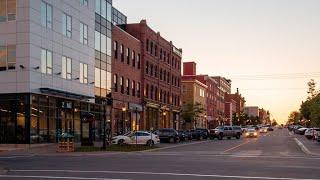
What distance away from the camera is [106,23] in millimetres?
59844

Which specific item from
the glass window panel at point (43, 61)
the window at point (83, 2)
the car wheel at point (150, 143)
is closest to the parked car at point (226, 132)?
the car wheel at point (150, 143)

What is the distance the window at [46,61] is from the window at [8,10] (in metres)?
3.64

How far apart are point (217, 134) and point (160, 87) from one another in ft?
37.6

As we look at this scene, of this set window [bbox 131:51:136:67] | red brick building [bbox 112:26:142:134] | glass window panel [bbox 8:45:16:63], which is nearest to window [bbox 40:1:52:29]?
glass window panel [bbox 8:45:16:63]

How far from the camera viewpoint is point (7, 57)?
4344 cm

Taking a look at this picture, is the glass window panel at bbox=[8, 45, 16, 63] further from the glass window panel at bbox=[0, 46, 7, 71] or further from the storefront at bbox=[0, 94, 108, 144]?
the storefront at bbox=[0, 94, 108, 144]

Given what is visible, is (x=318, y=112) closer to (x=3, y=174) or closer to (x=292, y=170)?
(x=292, y=170)

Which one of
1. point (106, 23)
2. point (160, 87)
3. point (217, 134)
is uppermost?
point (106, 23)

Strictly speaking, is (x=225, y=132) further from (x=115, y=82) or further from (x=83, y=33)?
(x=83, y=33)

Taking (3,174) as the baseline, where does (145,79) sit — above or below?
above

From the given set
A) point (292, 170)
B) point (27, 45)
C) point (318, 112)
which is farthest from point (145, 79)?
point (292, 170)

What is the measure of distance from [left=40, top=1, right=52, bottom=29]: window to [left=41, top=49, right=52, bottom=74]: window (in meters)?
2.19

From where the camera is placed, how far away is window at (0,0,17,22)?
43.4 m

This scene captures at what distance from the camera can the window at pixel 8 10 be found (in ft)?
142
